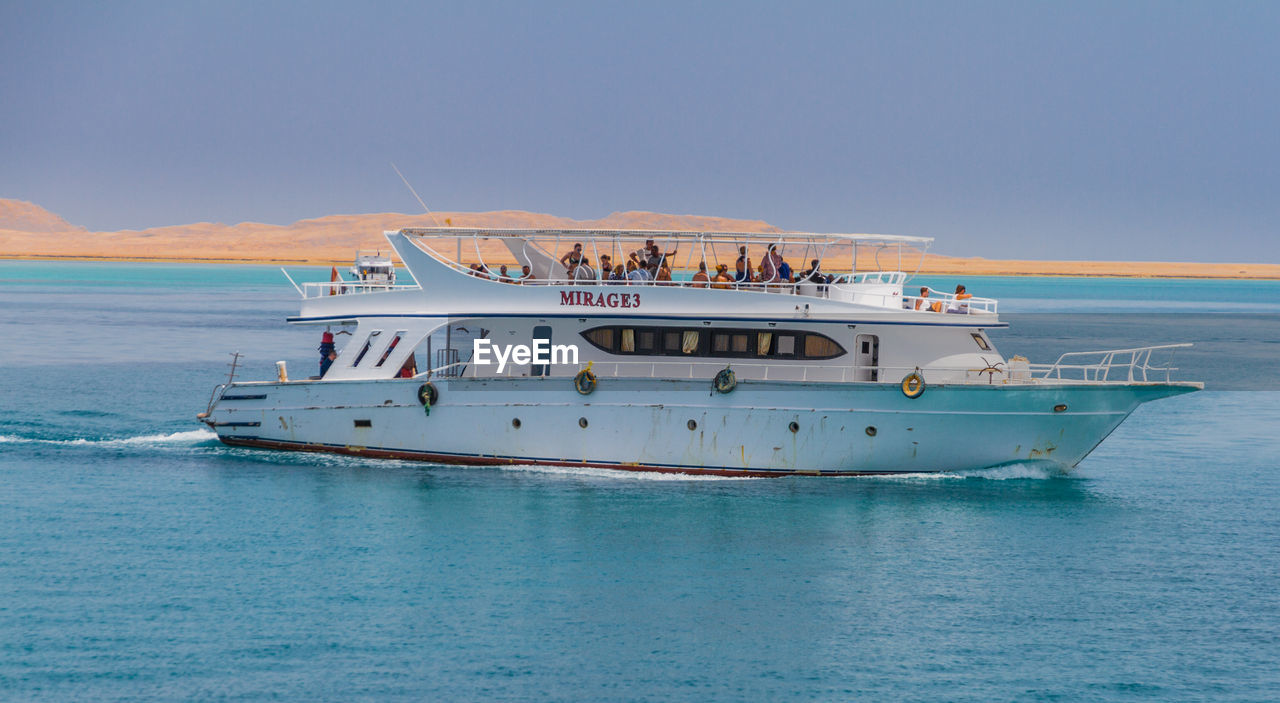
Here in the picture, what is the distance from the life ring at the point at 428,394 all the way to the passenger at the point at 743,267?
312 inches

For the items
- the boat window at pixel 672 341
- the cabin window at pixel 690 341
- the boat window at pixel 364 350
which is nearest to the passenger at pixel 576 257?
the boat window at pixel 672 341

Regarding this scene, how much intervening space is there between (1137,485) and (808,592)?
13.6m

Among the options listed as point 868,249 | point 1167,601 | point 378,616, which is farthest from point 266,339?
point 1167,601

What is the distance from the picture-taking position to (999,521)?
26000 mm

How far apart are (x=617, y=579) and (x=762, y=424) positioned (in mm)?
7120

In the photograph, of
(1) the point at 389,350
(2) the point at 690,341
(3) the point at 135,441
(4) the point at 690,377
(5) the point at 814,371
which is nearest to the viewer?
(5) the point at 814,371

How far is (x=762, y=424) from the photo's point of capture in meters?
27.7

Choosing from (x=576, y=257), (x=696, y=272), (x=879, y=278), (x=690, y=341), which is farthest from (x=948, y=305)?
(x=576, y=257)

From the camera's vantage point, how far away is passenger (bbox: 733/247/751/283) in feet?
95.2

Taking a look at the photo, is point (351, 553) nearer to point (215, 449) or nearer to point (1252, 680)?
point (215, 449)

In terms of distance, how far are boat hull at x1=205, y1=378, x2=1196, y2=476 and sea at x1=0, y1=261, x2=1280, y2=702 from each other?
2.18 feet

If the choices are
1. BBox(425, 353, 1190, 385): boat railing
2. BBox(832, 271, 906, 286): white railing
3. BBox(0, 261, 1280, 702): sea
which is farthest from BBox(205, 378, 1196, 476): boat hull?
BBox(832, 271, 906, 286): white railing

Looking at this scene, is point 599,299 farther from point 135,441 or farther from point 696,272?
point 135,441

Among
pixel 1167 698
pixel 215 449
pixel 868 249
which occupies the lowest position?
pixel 1167 698
